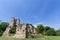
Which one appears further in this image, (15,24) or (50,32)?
(15,24)

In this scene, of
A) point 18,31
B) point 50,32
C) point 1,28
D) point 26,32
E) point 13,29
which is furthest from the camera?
point 1,28

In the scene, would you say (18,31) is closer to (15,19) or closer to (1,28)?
(15,19)

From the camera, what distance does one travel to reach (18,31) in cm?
3997

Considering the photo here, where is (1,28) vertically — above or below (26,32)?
above

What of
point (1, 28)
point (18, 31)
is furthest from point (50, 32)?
point (1, 28)

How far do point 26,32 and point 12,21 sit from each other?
1683 cm

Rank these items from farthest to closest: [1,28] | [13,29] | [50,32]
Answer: [1,28] < [13,29] < [50,32]

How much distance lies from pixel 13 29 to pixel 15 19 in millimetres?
3534

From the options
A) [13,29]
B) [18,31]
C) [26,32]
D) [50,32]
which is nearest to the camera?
[26,32]

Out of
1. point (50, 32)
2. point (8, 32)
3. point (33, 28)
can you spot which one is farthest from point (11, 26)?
point (50, 32)

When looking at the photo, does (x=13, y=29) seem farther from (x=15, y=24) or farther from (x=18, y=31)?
(x=18, y=31)

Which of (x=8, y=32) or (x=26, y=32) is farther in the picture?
(x=8, y=32)

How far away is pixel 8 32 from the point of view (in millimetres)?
45375

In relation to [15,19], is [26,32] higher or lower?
lower
